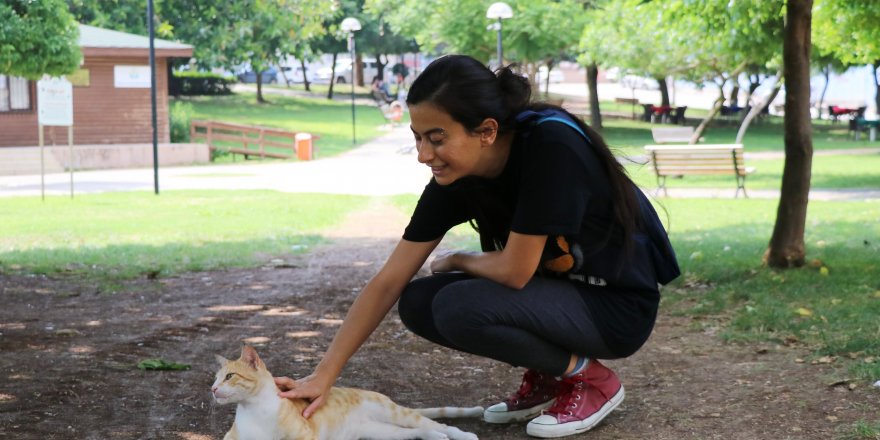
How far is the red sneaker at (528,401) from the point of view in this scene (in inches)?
184

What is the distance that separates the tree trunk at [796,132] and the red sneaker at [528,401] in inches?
186

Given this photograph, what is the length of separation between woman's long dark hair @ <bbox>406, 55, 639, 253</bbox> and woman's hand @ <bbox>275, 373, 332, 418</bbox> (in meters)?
1.08

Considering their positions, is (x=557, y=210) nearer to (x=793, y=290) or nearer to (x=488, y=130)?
(x=488, y=130)

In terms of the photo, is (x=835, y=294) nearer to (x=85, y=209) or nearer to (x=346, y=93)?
(x=85, y=209)

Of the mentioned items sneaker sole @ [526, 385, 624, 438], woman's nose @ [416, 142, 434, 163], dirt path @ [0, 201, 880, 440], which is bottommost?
dirt path @ [0, 201, 880, 440]

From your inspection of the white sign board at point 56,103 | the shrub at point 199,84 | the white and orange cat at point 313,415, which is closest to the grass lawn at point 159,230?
the white sign board at point 56,103

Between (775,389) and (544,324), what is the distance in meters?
1.54

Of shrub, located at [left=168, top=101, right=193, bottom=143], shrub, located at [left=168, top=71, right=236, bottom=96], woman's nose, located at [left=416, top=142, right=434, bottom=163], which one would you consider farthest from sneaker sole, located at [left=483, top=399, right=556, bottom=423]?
shrub, located at [left=168, top=71, right=236, bottom=96]

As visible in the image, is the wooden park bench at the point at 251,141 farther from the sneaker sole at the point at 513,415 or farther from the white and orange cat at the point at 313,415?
the white and orange cat at the point at 313,415

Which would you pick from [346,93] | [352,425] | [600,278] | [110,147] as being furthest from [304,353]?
[346,93]

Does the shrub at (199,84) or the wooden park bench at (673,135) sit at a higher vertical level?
the shrub at (199,84)

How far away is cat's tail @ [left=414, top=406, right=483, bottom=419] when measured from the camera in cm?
463

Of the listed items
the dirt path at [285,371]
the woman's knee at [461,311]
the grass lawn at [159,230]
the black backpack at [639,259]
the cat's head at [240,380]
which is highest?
the black backpack at [639,259]

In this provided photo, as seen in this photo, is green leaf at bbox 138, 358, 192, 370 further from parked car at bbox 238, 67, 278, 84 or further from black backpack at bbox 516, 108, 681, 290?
parked car at bbox 238, 67, 278, 84
